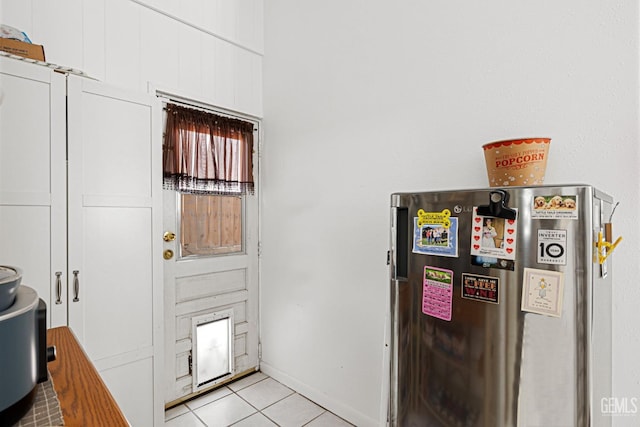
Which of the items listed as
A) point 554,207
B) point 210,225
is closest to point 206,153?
point 210,225

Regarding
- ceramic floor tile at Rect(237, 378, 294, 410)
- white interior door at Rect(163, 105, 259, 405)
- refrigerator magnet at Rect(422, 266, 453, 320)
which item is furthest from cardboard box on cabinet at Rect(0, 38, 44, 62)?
ceramic floor tile at Rect(237, 378, 294, 410)

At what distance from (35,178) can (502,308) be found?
2.11 m

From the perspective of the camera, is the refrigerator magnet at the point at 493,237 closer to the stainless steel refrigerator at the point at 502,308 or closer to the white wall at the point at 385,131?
the stainless steel refrigerator at the point at 502,308

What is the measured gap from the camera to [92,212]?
1.83 meters

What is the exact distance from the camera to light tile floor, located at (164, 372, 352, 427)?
2223 millimetres

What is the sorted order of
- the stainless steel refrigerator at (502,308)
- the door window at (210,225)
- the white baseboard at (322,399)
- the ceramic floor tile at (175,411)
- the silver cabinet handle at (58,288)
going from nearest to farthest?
the stainless steel refrigerator at (502,308)
the silver cabinet handle at (58,288)
the white baseboard at (322,399)
the ceramic floor tile at (175,411)
the door window at (210,225)

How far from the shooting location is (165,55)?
7.63 feet

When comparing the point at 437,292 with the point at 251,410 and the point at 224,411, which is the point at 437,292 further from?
the point at 224,411

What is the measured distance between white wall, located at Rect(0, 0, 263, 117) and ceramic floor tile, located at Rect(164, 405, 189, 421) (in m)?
2.22

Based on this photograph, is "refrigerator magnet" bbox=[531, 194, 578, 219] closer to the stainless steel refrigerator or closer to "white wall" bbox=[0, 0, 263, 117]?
the stainless steel refrigerator

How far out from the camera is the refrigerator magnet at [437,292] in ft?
3.93

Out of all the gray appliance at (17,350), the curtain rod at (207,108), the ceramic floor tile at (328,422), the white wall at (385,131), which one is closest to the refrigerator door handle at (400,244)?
the white wall at (385,131)

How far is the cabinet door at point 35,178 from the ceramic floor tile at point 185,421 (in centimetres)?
102

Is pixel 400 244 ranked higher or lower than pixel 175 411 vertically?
higher
